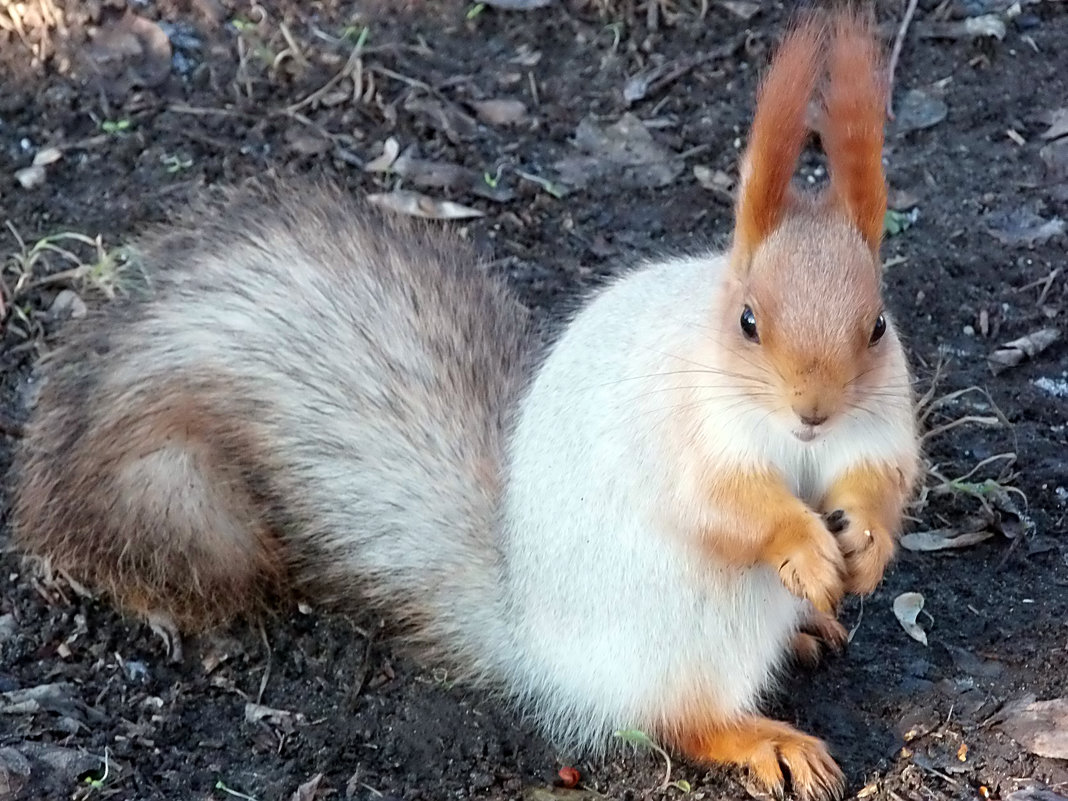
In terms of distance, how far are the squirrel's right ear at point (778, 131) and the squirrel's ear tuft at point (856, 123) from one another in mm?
36

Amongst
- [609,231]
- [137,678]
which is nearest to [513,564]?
[137,678]

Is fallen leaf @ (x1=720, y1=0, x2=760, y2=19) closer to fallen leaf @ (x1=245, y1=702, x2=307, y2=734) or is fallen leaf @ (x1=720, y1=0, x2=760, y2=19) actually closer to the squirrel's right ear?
the squirrel's right ear

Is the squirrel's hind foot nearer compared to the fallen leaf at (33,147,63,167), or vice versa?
the squirrel's hind foot

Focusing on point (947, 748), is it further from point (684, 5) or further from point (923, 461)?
point (684, 5)

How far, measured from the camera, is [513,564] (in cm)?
232

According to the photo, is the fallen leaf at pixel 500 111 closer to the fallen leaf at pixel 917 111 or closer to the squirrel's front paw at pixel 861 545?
the fallen leaf at pixel 917 111

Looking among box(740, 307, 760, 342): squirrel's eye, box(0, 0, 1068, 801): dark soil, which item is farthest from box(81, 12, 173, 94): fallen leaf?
box(740, 307, 760, 342): squirrel's eye

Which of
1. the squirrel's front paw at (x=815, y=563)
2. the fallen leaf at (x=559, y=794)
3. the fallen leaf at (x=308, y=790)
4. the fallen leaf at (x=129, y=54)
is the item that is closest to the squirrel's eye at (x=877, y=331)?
the squirrel's front paw at (x=815, y=563)

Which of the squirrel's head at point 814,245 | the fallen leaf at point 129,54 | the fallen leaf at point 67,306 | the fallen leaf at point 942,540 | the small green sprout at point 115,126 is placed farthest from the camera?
the fallen leaf at point 129,54

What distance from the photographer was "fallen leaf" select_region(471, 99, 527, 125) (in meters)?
3.74

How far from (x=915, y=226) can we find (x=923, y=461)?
89cm

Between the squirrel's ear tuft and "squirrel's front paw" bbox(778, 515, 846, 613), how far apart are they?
0.41m

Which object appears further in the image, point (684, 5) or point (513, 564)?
point (684, 5)

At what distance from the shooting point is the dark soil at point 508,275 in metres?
2.26
